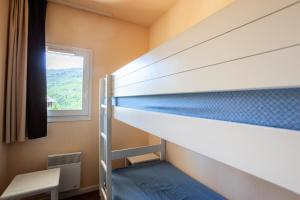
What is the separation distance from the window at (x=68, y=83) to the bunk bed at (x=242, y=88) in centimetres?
199

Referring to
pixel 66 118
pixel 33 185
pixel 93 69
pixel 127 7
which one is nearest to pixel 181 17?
pixel 127 7

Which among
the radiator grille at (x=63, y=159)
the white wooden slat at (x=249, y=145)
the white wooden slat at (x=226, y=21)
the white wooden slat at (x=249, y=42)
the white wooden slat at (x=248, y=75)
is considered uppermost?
the white wooden slat at (x=226, y=21)

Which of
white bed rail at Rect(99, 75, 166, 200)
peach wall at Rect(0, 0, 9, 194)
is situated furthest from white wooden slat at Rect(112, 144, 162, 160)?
peach wall at Rect(0, 0, 9, 194)

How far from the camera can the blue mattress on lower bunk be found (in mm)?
1598

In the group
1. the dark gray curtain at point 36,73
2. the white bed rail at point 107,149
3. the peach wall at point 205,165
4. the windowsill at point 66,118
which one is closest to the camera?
the peach wall at point 205,165

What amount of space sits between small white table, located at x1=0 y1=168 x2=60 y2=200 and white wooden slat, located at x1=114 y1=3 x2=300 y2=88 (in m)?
1.84

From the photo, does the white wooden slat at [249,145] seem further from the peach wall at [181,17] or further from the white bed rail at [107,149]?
the peach wall at [181,17]

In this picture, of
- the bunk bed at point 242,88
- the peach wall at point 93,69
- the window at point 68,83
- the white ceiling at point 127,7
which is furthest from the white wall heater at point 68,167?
the white ceiling at point 127,7

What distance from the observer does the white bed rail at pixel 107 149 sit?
174cm

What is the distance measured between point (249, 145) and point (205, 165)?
1.58 metres

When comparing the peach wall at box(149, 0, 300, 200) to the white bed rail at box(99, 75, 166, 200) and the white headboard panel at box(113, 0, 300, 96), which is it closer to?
the white bed rail at box(99, 75, 166, 200)

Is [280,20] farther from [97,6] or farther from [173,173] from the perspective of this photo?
[97,6]

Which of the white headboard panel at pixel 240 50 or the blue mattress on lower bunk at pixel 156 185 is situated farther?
the blue mattress on lower bunk at pixel 156 185

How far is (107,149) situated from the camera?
1.79 m
